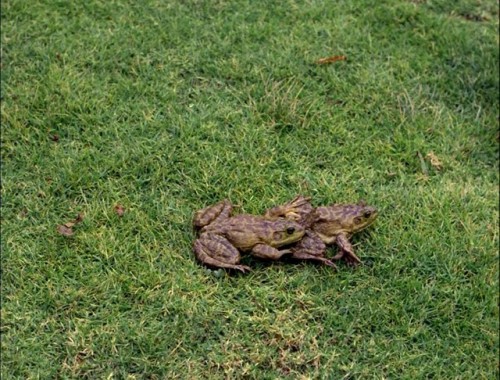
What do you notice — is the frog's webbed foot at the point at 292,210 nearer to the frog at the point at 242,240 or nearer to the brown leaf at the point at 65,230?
the frog at the point at 242,240

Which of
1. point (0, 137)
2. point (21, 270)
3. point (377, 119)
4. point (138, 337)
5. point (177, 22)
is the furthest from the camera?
point (177, 22)

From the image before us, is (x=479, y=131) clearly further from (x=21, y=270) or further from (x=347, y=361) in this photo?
(x=21, y=270)

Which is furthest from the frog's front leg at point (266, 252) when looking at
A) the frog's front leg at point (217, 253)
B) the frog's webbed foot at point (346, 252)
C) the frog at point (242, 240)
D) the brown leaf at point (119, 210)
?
the brown leaf at point (119, 210)

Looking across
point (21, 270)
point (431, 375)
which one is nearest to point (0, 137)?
point (21, 270)

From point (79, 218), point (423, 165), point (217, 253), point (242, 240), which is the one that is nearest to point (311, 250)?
point (242, 240)

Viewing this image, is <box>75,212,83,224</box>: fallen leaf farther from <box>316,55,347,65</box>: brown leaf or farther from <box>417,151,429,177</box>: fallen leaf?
<box>417,151,429,177</box>: fallen leaf

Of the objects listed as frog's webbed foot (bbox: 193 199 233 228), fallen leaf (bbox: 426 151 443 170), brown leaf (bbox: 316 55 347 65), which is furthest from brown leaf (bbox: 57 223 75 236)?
fallen leaf (bbox: 426 151 443 170)

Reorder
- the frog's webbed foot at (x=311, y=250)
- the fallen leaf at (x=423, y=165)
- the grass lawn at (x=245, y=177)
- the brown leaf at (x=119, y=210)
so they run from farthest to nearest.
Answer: the fallen leaf at (x=423, y=165) → the brown leaf at (x=119, y=210) → the frog's webbed foot at (x=311, y=250) → the grass lawn at (x=245, y=177)
